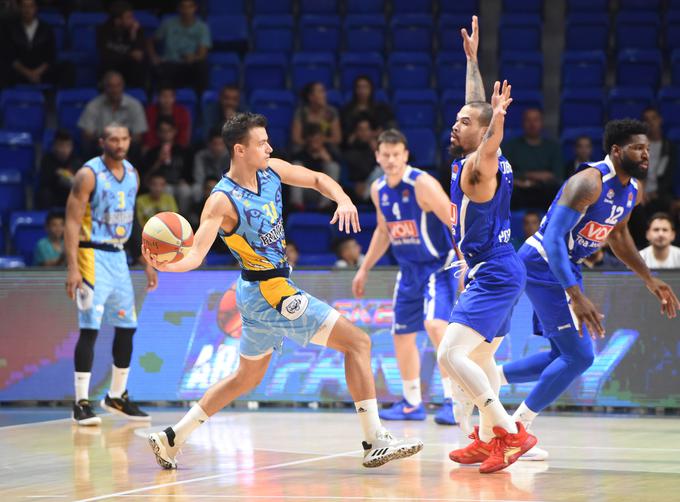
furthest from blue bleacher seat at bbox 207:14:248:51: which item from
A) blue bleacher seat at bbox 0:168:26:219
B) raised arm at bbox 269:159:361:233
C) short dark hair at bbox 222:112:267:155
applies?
short dark hair at bbox 222:112:267:155

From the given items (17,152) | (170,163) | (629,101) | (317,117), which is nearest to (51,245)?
(170,163)

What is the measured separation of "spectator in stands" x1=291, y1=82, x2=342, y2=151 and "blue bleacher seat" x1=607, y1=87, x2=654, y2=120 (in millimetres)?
3354

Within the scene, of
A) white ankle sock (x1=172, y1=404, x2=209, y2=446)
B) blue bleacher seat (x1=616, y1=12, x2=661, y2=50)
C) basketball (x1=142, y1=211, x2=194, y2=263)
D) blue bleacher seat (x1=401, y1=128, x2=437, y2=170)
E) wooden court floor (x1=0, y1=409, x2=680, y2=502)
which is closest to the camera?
wooden court floor (x1=0, y1=409, x2=680, y2=502)

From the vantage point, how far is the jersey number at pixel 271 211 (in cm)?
680

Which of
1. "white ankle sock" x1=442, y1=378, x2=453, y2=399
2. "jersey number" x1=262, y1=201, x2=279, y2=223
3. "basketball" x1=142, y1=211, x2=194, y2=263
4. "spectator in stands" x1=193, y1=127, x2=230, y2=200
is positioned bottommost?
"white ankle sock" x1=442, y1=378, x2=453, y2=399

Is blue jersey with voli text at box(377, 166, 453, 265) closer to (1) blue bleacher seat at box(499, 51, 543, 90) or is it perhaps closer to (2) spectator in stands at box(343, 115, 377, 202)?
(2) spectator in stands at box(343, 115, 377, 202)

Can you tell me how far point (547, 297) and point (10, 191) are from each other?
26.3 feet

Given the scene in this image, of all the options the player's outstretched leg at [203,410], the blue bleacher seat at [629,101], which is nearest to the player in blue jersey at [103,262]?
the player's outstretched leg at [203,410]

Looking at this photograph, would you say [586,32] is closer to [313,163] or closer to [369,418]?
[313,163]

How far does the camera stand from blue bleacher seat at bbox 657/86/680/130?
45.3 feet

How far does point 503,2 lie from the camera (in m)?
15.5

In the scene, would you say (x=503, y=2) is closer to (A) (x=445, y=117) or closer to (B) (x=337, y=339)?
(A) (x=445, y=117)

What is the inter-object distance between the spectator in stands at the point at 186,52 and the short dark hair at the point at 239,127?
8029mm

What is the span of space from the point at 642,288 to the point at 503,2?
6.96m
